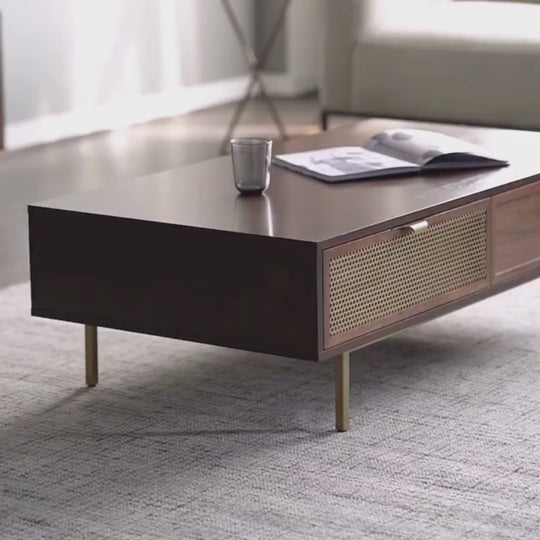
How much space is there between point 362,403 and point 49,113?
3.21 meters

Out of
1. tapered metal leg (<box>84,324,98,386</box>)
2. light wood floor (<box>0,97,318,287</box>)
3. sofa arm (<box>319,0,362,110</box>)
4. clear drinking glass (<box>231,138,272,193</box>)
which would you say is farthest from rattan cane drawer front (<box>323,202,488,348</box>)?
sofa arm (<box>319,0,362,110</box>)

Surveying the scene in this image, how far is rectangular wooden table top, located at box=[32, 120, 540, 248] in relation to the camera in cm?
277

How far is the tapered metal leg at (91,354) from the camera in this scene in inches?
120

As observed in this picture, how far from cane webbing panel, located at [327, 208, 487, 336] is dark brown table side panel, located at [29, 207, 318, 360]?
0.08m

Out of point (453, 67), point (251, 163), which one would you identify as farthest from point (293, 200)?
point (453, 67)

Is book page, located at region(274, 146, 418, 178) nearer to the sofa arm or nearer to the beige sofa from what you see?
the beige sofa

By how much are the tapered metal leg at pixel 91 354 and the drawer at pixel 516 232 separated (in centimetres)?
83

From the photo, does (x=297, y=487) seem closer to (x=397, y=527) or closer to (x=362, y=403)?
(x=397, y=527)

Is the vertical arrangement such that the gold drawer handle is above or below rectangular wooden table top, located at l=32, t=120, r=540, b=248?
below

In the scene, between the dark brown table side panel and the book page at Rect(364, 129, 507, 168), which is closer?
the dark brown table side panel

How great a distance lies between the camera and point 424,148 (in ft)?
10.7

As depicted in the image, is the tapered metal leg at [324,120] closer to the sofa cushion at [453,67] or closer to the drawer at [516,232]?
the sofa cushion at [453,67]

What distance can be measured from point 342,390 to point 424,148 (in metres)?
0.72

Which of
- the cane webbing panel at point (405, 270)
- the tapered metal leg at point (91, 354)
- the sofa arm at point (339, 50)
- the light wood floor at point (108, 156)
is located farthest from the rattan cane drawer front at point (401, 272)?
the sofa arm at point (339, 50)
